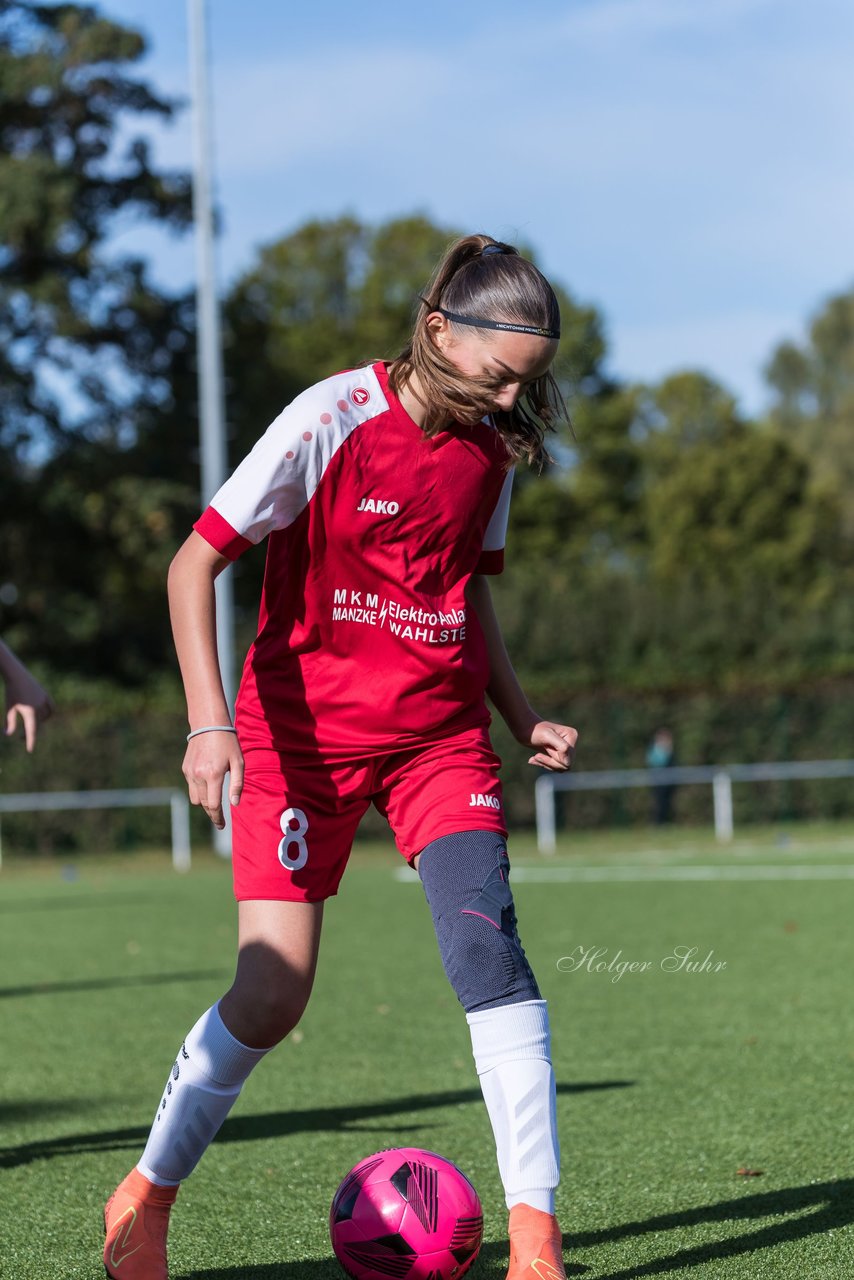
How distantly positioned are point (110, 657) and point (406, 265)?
19.7m

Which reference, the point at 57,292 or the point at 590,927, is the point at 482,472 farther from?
the point at 57,292

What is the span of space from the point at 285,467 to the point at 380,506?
0.21m

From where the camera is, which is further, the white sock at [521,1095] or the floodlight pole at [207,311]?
the floodlight pole at [207,311]

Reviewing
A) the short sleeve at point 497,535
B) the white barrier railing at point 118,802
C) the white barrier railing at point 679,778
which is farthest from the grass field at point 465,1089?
the white barrier railing at point 679,778

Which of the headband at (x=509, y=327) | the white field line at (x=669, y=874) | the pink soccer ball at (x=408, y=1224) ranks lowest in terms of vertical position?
the white field line at (x=669, y=874)

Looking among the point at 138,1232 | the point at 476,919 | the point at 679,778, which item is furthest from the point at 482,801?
the point at 679,778

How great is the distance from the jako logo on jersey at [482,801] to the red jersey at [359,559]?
0.53 ft

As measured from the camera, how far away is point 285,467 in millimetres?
3246

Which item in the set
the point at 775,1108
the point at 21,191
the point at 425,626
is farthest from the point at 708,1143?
the point at 21,191

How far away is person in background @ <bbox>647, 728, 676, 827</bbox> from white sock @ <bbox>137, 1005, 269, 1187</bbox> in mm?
23260

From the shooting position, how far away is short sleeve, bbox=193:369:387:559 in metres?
3.23

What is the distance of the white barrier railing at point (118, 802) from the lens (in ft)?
78.5

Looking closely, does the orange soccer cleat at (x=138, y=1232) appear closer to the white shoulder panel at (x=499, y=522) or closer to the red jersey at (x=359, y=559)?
the red jersey at (x=359, y=559)

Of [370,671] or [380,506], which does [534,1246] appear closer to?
[370,671]
